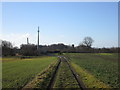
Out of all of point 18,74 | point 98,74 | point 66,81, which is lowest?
point 18,74

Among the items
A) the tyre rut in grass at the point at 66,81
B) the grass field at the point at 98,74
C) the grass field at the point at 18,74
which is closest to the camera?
the tyre rut in grass at the point at 66,81

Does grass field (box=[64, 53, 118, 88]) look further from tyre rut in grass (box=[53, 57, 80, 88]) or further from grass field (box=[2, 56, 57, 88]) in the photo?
grass field (box=[2, 56, 57, 88])

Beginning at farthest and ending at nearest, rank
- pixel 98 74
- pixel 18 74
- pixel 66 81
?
pixel 18 74, pixel 98 74, pixel 66 81

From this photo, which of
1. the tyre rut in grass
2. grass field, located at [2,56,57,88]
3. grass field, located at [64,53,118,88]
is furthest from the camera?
grass field, located at [2,56,57,88]

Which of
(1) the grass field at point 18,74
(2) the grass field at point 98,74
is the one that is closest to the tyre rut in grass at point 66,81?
(2) the grass field at point 98,74

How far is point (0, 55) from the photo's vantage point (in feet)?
279

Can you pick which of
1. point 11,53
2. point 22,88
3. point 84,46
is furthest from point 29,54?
point 22,88

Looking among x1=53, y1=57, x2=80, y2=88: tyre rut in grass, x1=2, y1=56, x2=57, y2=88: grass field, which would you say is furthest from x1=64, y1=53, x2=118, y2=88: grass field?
x1=2, y1=56, x2=57, y2=88: grass field

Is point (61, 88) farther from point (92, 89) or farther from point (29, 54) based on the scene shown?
point (29, 54)

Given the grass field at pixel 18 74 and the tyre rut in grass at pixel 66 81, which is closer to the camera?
the tyre rut in grass at pixel 66 81

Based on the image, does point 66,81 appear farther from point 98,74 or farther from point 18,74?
point 18,74

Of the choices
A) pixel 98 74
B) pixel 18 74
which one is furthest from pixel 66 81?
pixel 18 74

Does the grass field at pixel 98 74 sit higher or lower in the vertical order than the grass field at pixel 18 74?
higher

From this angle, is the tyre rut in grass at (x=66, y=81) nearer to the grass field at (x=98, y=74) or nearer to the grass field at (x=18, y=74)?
the grass field at (x=98, y=74)
